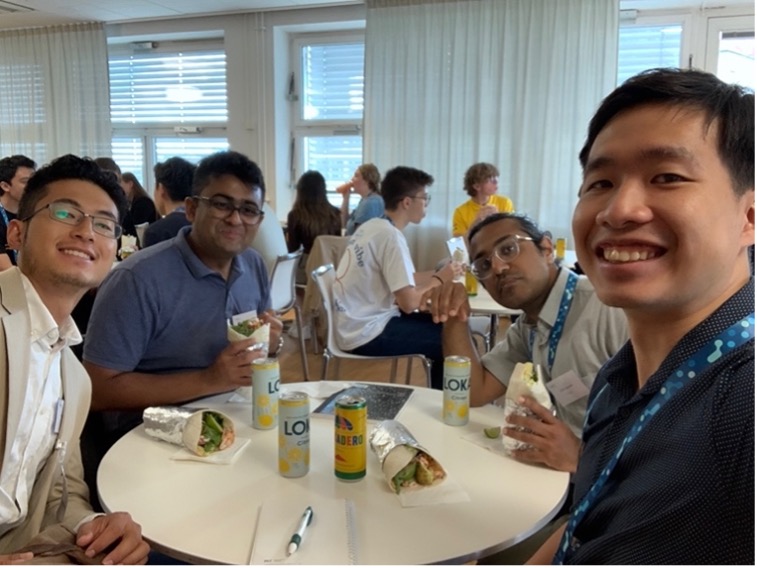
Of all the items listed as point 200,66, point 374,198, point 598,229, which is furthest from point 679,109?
point 200,66

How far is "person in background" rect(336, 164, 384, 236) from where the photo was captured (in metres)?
5.02

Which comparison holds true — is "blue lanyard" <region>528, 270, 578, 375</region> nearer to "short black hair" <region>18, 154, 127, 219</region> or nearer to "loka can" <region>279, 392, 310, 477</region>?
"loka can" <region>279, 392, 310, 477</region>

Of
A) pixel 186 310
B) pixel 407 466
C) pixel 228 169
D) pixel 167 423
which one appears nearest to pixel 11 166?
pixel 228 169

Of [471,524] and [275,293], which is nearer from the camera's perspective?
[471,524]

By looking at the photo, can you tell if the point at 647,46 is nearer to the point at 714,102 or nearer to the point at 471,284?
the point at 471,284

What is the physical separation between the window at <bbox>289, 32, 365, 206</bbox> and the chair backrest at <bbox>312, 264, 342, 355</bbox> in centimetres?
360

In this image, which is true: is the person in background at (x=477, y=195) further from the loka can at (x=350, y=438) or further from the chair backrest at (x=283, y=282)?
the loka can at (x=350, y=438)

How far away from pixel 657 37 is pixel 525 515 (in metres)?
5.85

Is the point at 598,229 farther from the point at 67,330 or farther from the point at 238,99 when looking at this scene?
the point at 238,99

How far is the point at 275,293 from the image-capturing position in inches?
159

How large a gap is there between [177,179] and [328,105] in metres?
3.32

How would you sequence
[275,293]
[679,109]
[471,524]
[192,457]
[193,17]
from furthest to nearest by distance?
1. [193,17]
2. [275,293]
3. [192,457]
4. [471,524]
5. [679,109]

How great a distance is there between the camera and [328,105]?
21.7ft

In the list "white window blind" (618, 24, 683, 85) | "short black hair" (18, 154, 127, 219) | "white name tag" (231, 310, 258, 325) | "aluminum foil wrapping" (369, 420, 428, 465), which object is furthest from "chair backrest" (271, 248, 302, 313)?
"white window blind" (618, 24, 683, 85)
